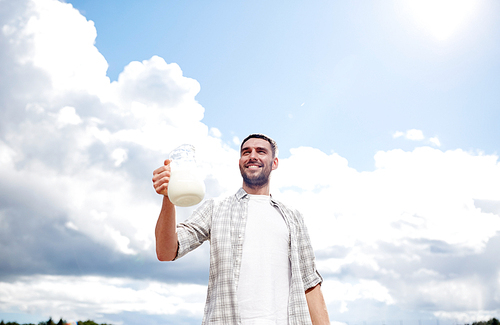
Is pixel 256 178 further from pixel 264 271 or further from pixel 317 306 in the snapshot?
pixel 317 306

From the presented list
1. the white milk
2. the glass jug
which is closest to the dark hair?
the glass jug

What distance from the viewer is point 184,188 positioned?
3.96 m

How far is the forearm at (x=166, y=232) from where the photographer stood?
409 cm

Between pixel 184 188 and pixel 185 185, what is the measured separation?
4cm

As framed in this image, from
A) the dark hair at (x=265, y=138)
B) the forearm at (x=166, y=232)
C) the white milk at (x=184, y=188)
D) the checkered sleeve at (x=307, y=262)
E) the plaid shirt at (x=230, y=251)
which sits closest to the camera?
the white milk at (x=184, y=188)

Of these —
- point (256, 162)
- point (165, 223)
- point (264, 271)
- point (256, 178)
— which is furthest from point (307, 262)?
point (165, 223)

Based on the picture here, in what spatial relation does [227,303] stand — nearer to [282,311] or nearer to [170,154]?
[282,311]

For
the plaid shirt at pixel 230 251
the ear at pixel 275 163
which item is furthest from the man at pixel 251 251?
the ear at pixel 275 163

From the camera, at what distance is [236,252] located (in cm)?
448

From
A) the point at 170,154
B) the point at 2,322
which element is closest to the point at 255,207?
the point at 170,154

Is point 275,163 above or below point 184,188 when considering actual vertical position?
above

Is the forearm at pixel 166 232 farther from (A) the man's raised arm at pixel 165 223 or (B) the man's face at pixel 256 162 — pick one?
(B) the man's face at pixel 256 162

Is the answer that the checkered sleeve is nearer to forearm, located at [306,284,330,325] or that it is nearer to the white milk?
forearm, located at [306,284,330,325]

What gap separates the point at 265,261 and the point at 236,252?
1.18ft
